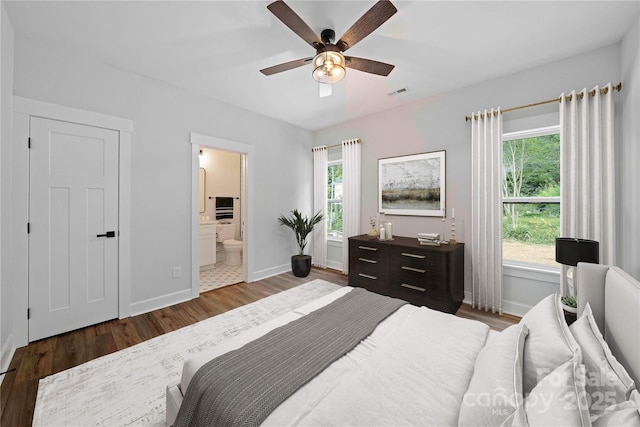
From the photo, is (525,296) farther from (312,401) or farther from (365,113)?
(365,113)

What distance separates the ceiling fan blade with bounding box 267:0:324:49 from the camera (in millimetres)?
1486

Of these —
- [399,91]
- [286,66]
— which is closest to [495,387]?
[286,66]

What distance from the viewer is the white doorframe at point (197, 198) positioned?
338 cm

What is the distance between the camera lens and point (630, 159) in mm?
2100

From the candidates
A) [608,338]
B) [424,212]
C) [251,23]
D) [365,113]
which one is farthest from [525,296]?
[251,23]

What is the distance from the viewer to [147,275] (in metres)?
3.01

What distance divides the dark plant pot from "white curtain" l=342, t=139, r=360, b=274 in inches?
26.5

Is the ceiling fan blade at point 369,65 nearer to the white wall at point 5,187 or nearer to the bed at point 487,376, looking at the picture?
the bed at point 487,376

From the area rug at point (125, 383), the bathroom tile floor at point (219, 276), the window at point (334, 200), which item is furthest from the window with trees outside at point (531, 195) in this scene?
the bathroom tile floor at point (219, 276)

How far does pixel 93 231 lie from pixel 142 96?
5.30ft

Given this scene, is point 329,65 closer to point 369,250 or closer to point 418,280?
point 369,250

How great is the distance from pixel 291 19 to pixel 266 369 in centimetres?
203

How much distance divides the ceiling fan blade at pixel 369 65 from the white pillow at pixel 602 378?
210 cm

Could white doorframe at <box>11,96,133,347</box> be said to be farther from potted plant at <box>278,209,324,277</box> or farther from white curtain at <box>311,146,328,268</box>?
white curtain at <box>311,146,328,268</box>
